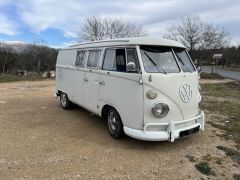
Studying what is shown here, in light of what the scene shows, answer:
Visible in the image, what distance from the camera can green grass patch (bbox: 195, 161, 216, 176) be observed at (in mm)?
4627

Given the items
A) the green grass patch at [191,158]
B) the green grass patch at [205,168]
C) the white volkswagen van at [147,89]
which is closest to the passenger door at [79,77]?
the white volkswagen van at [147,89]

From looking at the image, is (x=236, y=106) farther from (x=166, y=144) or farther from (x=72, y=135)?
(x=72, y=135)

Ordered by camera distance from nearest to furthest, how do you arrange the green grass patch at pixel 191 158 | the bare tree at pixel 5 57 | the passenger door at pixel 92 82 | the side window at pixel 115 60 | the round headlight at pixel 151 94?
the green grass patch at pixel 191 158 < the round headlight at pixel 151 94 < the side window at pixel 115 60 < the passenger door at pixel 92 82 < the bare tree at pixel 5 57

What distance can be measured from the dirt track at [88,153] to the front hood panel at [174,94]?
0.68 metres

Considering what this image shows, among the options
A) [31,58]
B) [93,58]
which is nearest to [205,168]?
[93,58]

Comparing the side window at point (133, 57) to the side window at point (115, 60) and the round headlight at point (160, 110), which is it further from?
the round headlight at point (160, 110)

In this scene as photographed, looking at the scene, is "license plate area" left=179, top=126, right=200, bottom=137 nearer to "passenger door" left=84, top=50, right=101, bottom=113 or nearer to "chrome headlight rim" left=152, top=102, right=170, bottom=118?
"chrome headlight rim" left=152, top=102, right=170, bottom=118

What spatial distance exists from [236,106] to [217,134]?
165 inches

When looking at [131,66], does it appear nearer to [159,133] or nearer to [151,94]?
[151,94]

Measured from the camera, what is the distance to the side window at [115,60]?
19.2 feet

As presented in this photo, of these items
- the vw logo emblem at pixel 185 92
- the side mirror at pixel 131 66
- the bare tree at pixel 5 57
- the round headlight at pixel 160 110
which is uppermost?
the bare tree at pixel 5 57

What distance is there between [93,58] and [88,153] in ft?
8.43

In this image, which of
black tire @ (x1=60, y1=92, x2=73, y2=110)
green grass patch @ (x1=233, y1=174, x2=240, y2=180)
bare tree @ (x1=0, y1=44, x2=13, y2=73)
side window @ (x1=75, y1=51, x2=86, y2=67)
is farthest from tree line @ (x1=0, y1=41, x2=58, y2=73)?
green grass patch @ (x1=233, y1=174, x2=240, y2=180)

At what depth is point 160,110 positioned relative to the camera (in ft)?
17.4
